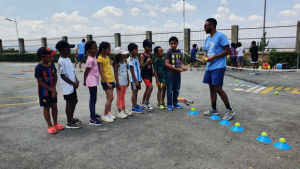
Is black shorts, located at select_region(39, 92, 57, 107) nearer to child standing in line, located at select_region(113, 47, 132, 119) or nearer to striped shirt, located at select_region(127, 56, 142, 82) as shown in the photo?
child standing in line, located at select_region(113, 47, 132, 119)

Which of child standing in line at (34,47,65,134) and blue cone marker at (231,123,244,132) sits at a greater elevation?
child standing in line at (34,47,65,134)

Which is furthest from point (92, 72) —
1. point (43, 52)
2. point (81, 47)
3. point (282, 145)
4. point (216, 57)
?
point (81, 47)

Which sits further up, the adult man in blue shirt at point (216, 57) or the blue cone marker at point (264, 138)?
the adult man in blue shirt at point (216, 57)

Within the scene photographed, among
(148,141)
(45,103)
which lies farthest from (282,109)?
(45,103)

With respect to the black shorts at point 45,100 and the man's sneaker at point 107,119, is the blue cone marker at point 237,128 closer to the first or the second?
the man's sneaker at point 107,119

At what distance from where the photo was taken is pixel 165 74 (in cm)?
571

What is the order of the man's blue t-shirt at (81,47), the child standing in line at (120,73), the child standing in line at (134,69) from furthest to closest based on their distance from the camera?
the man's blue t-shirt at (81,47) < the child standing in line at (134,69) < the child standing in line at (120,73)

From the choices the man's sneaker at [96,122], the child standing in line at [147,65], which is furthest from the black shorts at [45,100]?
the child standing in line at [147,65]

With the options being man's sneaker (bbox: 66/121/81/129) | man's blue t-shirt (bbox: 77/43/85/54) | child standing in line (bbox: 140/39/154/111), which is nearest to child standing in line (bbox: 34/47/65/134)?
man's sneaker (bbox: 66/121/81/129)

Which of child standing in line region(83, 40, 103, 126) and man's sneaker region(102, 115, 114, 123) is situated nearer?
child standing in line region(83, 40, 103, 126)

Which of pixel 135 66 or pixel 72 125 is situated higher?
pixel 135 66

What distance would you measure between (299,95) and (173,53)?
444 centimetres

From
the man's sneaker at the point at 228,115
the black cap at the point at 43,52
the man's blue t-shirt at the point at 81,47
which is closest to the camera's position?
the black cap at the point at 43,52

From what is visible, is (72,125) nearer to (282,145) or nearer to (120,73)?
(120,73)
